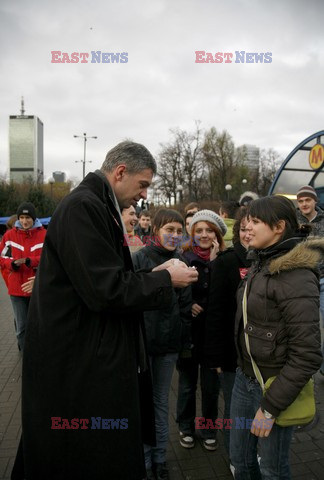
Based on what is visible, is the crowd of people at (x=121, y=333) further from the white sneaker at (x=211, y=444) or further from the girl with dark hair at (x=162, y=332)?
the white sneaker at (x=211, y=444)

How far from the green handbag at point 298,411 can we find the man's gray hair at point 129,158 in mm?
1237

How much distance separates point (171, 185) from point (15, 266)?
38936 millimetres

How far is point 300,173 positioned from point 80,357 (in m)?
13.8

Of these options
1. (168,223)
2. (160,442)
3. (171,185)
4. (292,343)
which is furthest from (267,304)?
(171,185)

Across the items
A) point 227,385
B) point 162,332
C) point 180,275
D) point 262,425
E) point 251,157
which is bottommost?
point 227,385

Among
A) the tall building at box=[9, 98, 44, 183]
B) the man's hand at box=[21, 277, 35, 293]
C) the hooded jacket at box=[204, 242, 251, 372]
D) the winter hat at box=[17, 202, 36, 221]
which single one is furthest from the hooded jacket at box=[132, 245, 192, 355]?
the tall building at box=[9, 98, 44, 183]

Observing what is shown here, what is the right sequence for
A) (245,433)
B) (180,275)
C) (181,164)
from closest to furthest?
1. (180,275)
2. (245,433)
3. (181,164)

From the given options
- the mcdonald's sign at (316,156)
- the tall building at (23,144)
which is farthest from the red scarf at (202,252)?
the tall building at (23,144)

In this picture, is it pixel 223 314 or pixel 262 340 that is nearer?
pixel 262 340

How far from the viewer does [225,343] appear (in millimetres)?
2672

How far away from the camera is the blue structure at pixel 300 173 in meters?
12.6

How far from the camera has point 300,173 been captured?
13852 mm

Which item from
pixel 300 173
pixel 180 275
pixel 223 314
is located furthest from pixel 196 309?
pixel 300 173

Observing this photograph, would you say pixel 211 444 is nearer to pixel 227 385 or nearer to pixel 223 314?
pixel 227 385
